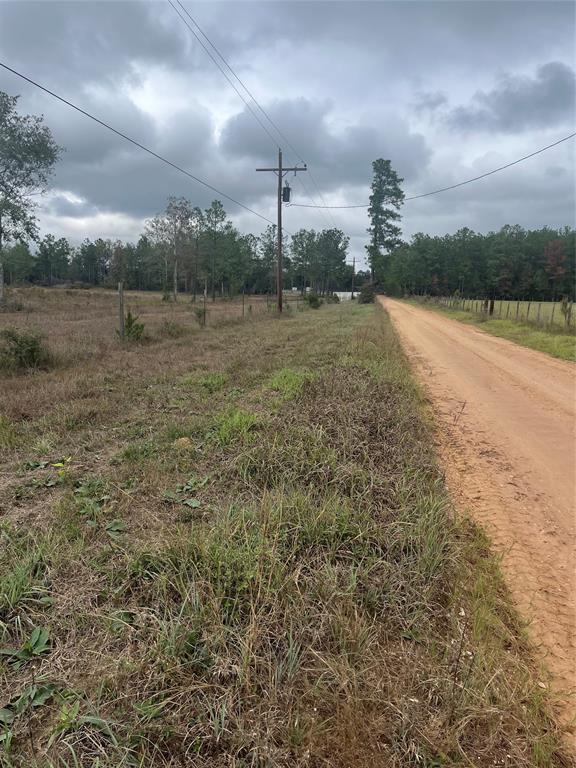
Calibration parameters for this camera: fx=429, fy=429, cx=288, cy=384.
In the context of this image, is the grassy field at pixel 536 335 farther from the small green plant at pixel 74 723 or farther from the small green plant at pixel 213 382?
the small green plant at pixel 74 723

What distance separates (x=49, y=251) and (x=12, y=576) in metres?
105

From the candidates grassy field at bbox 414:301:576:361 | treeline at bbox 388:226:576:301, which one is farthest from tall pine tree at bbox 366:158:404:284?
grassy field at bbox 414:301:576:361

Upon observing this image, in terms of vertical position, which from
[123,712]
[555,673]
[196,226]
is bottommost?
[555,673]

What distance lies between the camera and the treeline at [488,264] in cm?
6638

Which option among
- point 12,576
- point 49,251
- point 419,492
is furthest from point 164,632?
point 49,251

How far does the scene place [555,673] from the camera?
2.20 metres

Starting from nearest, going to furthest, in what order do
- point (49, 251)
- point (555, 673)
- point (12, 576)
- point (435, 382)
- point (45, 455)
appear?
point (555, 673), point (12, 576), point (45, 455), point (435, 382), point (49, 251)

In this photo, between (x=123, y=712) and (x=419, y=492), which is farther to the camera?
(x=419, y=492)

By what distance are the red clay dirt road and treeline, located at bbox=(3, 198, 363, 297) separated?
133ft

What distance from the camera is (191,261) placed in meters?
49.9

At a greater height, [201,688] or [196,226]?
[196,226]

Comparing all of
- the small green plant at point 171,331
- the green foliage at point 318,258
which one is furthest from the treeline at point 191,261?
the small green plant at point 171,331

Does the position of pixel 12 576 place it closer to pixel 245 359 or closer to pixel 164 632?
pixel 164 632

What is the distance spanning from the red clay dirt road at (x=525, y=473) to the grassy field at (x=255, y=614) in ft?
0.72
